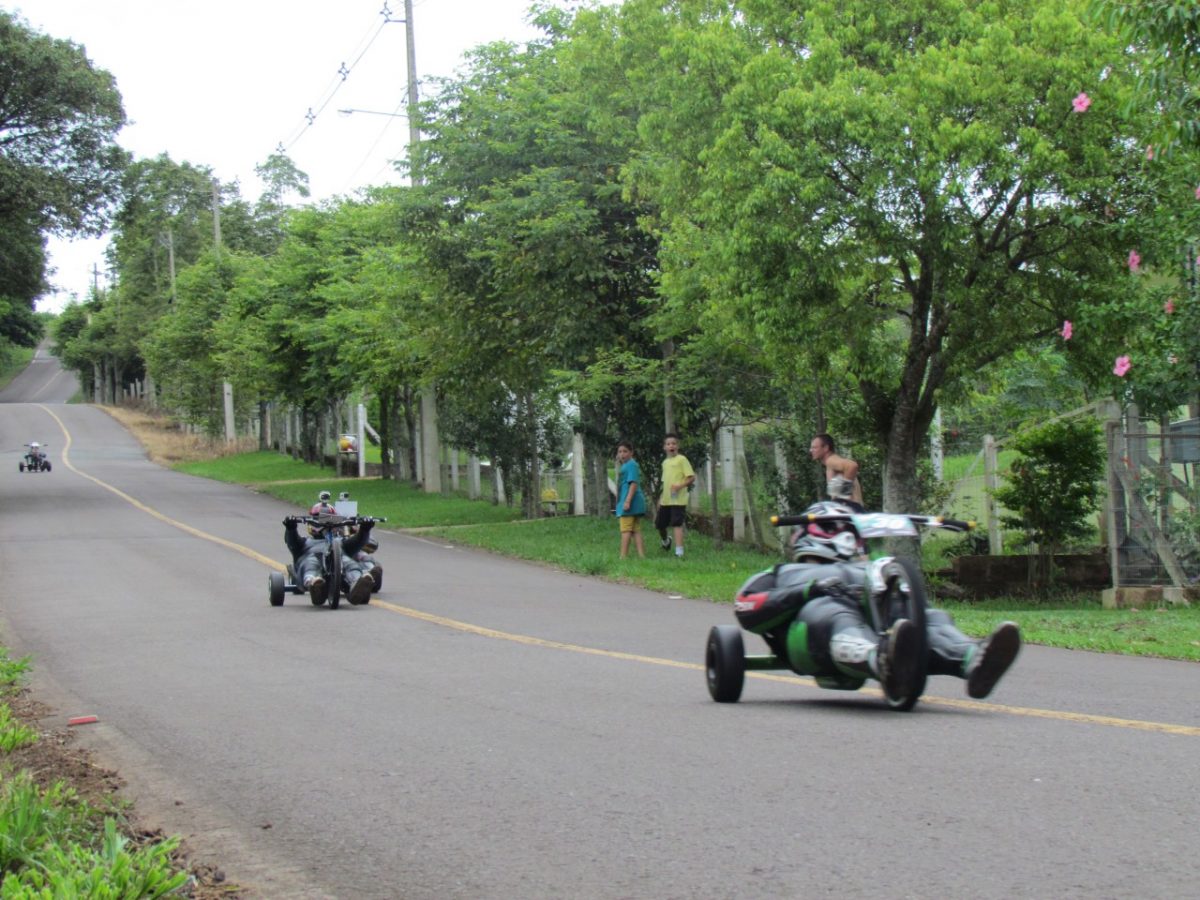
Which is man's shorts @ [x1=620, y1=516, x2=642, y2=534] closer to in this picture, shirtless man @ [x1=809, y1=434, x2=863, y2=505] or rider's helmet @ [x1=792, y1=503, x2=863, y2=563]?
shirtless man @ [x1=809, y1=434, x2=863, y2=505]

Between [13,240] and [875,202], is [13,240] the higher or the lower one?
the higher one

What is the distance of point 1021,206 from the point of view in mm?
15656

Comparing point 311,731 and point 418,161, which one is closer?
point 311,731

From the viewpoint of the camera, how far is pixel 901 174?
1441cm

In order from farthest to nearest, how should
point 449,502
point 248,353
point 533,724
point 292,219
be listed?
point 248,353
point 292,219
point 449,502
point 533,724

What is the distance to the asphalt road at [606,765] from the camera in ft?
15.6

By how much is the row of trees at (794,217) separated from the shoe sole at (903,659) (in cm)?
562

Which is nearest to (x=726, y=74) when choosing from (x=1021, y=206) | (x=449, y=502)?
(x=1021, y=206)

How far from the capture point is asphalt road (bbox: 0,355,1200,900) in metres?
4.76

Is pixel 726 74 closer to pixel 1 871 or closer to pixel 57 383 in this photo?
pixel 1 871

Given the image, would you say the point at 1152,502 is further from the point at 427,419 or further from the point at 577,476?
the point at 427,419

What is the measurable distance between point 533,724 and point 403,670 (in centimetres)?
287

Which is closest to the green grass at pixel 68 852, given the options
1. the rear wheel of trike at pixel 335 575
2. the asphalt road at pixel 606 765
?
the asphalt road at pixel 606 765

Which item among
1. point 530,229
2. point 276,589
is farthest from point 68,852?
point 530,229
